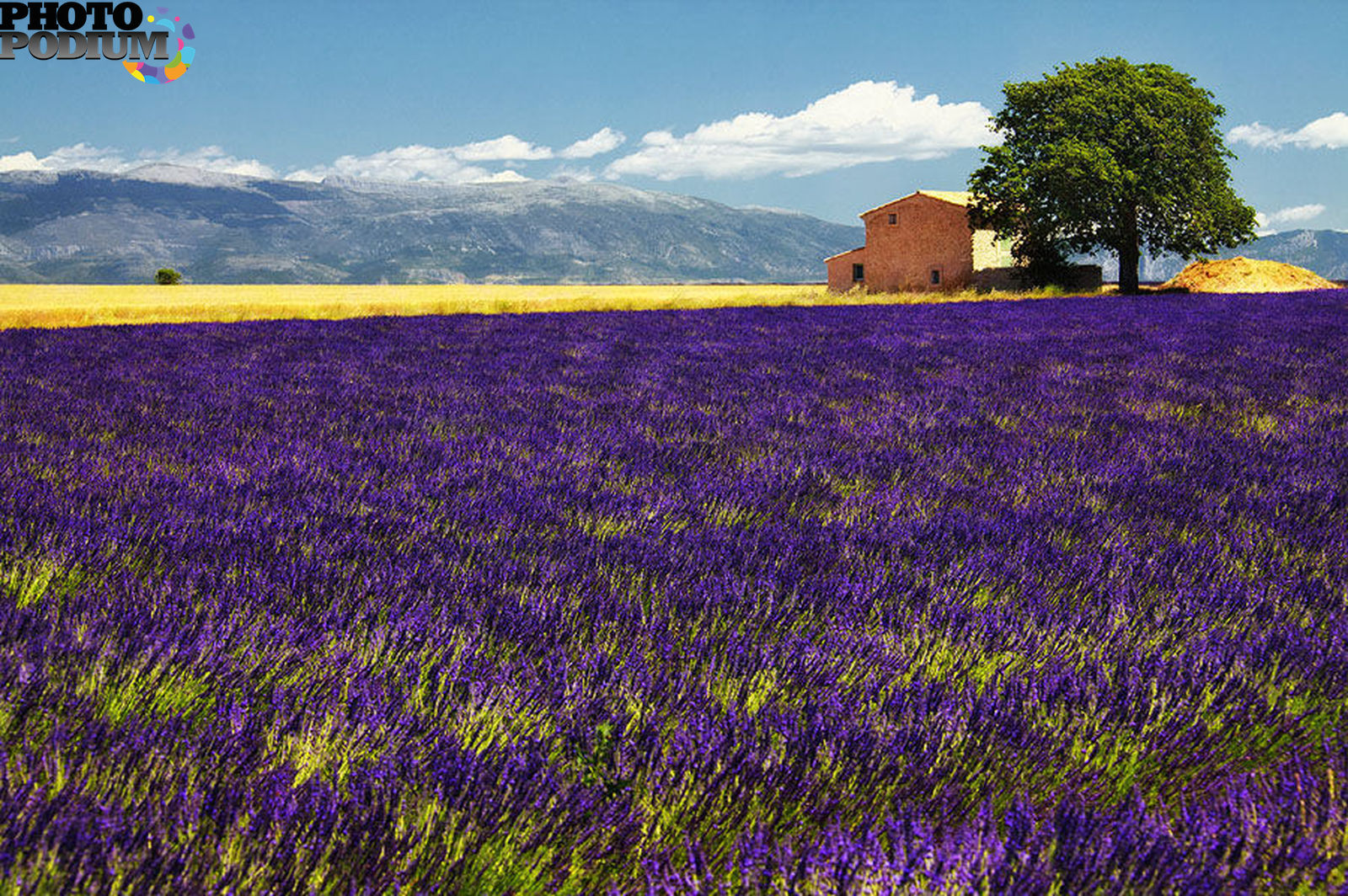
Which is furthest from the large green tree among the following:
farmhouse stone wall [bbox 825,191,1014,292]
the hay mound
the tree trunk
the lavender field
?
the lavender field

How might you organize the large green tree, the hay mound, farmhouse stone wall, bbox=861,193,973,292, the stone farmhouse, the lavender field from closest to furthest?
the lavender field < the large green tree < the hay mound < the stone farmhouse < farmhouse stone wall, bbox=861,193,973,292

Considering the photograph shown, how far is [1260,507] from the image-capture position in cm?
368

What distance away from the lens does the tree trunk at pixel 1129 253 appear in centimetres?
3706

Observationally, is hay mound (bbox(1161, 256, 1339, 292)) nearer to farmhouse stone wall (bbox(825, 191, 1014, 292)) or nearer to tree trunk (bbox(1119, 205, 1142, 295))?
tree trunk (bbox(1119, 205, 1142, 295))

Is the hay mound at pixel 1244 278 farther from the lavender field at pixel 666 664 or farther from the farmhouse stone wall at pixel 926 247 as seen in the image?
the lavender field at pixel 666 664

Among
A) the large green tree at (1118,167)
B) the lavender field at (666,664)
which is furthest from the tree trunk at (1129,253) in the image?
the lavender field at (666,664)

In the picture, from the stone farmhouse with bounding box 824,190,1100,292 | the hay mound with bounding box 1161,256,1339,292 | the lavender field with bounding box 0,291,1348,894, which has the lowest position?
the lavender field with bounding box 0,291,1348,894

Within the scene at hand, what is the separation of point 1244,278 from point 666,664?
46.8 metres

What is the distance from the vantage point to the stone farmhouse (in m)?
Answer: 43.5

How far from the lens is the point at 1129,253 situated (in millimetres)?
37875

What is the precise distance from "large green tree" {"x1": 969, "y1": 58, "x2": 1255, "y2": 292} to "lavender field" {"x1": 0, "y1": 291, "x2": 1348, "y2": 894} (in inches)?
1387

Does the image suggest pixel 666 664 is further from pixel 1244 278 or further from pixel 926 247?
pixel 926 247

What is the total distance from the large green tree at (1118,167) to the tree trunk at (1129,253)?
5 cm

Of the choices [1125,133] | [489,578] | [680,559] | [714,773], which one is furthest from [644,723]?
[1125,133]
